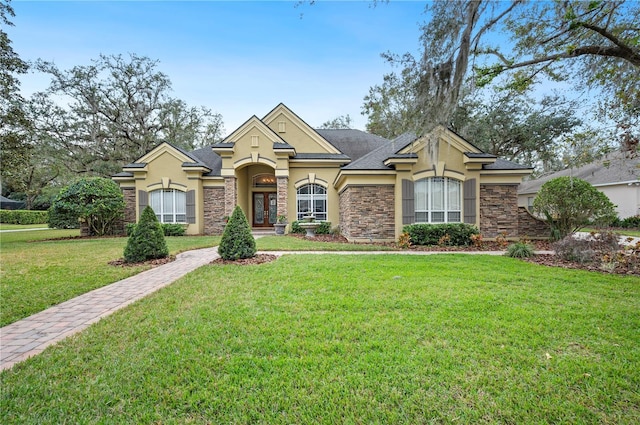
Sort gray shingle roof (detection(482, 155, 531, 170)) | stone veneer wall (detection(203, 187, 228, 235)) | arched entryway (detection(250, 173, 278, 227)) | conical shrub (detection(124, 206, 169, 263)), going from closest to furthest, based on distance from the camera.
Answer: conical shrub (detection(124, 206, 169, 263))
gray shingle roof (detection(482, 155, 531, 170))
stone veneer wall (detection(203, 187, 228, 235))
arched entryway (detection(250, 173, 278, 227))

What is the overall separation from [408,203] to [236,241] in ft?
24.5

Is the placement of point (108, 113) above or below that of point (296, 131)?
above

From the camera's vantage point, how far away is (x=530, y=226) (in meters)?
12.4

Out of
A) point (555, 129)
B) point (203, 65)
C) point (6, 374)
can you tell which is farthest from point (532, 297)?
point (555, 129)

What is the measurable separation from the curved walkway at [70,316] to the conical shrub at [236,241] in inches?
48.1

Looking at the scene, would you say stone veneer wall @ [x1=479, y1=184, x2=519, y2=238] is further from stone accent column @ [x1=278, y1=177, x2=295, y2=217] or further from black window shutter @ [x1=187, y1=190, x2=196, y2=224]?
black window shutter @ [x1=187, y1=190, x2=196, y2=224]

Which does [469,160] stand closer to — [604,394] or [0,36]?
[604,394]

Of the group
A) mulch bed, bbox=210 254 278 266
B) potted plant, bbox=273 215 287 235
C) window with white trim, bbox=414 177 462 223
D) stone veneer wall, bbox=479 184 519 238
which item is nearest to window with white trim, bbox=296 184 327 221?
potted plant, bbox=273 215 287 235

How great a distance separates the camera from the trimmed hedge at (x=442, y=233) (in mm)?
10930

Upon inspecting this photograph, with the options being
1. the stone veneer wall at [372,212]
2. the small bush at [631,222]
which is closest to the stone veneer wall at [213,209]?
the stone veneer wall at [372,212]

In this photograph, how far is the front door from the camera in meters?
18.1

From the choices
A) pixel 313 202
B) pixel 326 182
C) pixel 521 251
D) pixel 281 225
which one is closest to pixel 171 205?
pixel 281 225

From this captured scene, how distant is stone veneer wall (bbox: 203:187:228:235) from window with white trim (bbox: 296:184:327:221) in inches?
178

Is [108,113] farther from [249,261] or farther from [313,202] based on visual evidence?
[249,261]
